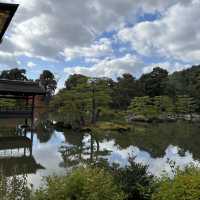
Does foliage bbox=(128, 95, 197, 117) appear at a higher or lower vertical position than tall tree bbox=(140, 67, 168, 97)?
lower

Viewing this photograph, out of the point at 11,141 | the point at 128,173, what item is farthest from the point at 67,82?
the point at 128,173

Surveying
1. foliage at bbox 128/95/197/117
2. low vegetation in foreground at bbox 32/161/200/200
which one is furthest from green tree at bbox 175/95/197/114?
low vegetation in foreground at bbox 32/161/200/200

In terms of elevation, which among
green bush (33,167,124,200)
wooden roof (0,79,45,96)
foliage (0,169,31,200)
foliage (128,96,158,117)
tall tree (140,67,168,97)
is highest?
tall tree (140,67,168,97)

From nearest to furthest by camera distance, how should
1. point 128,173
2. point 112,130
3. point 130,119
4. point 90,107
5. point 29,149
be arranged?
1. point 128,173
2. point 29,149
3. point 112,130
4. point 90,107
5. point 130,119

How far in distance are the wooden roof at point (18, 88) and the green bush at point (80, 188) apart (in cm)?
1673

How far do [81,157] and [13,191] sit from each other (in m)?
7.69

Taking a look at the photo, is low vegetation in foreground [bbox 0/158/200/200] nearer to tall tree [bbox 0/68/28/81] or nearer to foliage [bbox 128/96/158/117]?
foliage [bbox 128/96/158/117]

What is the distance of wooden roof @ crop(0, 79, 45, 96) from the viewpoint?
20.0 m

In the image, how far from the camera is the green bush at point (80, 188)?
3.86m

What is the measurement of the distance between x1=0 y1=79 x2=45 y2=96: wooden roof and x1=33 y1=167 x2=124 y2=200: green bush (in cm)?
1673

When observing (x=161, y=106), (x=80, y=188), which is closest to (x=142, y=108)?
(x=161, y=106)

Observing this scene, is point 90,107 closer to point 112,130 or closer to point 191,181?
point 112,130

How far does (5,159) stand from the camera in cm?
1180

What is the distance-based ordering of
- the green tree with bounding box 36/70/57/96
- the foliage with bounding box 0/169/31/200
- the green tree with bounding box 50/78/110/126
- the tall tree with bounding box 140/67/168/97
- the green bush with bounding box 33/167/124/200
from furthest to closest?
the green tree with bounding box 36/70/57/96, the tall tree with bounding box 140/67/168/97, the green tree with bounding box 50/78/110/126, the foliage with bounding box 0/169/31/200, the green bush with bounding box 33/167/124/200
